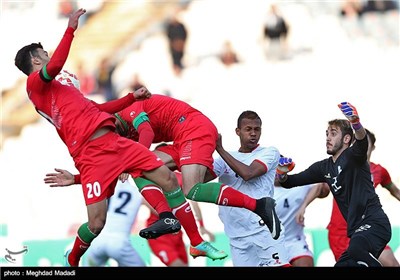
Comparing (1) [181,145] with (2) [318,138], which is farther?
(2) [318,138]

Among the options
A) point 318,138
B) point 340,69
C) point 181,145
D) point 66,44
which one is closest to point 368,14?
point 340,69

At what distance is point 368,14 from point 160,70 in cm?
321

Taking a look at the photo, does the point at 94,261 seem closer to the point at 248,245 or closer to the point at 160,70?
the point at 248,245

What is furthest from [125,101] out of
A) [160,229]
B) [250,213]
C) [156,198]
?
[250,213]

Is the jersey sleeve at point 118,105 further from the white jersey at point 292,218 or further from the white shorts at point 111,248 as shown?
the white shorts at point 111,248

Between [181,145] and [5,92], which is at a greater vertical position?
[5,92]

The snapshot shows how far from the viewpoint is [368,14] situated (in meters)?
15.2

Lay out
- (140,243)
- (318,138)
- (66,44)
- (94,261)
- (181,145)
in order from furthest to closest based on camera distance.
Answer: (318,138)
(140,243)
(94,261)
(181,145)
(66,44)

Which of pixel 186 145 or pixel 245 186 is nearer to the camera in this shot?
pixel 186 145

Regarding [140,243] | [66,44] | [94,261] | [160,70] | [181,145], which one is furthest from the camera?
[160,70]

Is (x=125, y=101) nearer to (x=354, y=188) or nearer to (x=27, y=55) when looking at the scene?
(x=27, y=55)

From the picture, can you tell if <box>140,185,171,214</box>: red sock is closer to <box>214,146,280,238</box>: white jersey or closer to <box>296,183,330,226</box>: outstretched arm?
<box>214,146,280,238</box>: white jersey

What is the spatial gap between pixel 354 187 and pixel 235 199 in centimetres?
100

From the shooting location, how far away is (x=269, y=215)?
8.18 m
